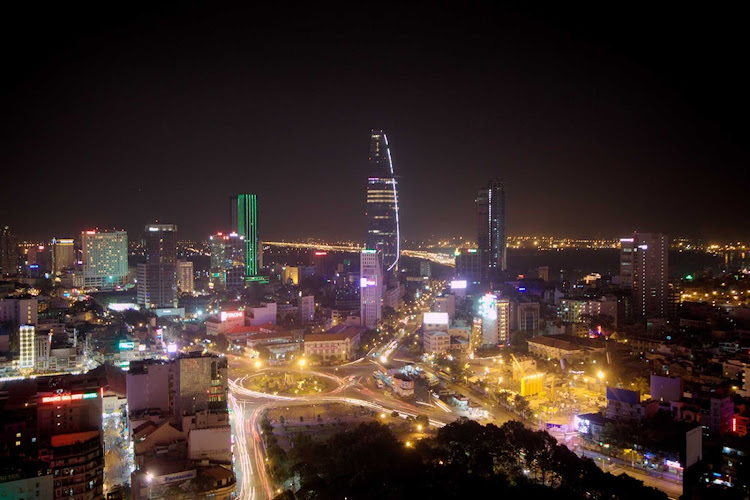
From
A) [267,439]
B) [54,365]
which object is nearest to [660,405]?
[267,439]

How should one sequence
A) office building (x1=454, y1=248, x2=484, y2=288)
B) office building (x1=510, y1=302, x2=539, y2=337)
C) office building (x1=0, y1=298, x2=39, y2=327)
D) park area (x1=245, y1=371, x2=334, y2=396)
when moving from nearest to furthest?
park area (x1=245, y1=371, x2=334, y2=396)
office building (x1=0, y1=298, x2=39, y2=327)
office building (x1=510, y1=302, x2=539, y2=337)
office building (x1=454, y1=248, x2=484, y2=288)

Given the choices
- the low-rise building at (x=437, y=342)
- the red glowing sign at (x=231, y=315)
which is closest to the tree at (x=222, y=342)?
the red glowing sign at (x=231, y=315)

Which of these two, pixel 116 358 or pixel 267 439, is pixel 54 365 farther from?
pixel 267 439

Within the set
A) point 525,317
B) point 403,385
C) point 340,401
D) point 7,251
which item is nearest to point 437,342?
point 525,317

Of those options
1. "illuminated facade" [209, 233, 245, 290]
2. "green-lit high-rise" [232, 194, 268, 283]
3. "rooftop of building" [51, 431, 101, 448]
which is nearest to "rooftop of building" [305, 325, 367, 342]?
"rooftop of building" [51, 431, 101, 448]

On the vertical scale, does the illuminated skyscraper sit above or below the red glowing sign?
above

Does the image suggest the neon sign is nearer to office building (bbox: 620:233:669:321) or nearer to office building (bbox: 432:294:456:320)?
office building (bbox: 432:294:456:320)

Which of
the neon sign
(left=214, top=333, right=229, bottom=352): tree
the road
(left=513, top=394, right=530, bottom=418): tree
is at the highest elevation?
the neon sign
